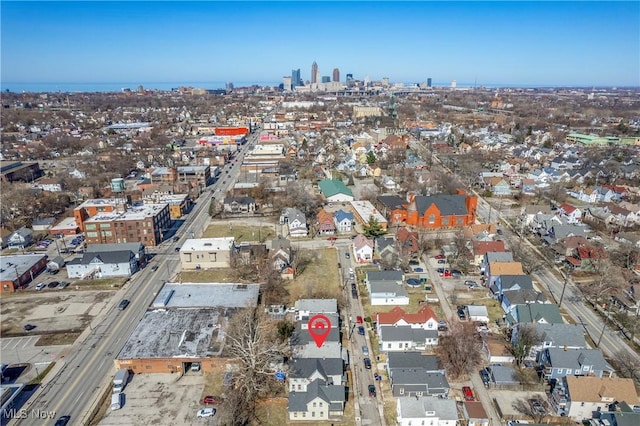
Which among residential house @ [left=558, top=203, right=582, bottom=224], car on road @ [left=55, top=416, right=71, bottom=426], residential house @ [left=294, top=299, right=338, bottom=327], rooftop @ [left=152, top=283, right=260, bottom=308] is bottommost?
car on road @ [left=55, top=416, right=71, bottom=426]

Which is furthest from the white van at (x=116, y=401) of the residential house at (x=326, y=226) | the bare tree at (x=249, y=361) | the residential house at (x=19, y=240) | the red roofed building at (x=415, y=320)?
the residential house at (x=19, y=240)

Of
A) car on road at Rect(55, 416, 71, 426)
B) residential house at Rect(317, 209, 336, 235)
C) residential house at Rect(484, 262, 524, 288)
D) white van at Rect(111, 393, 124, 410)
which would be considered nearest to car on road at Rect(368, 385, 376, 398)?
white van at Rect(111, 393, 124, 410)

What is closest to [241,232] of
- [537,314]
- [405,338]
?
[405,338]

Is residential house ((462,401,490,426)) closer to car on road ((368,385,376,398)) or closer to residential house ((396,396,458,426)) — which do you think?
residential house ((396,396,458,426))

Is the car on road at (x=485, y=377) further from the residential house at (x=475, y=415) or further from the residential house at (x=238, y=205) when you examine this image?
the residential house at (x=238, y=205)

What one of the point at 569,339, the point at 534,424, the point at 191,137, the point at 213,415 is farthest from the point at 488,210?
the point at 191,137

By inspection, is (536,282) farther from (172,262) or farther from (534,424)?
(172,262)
